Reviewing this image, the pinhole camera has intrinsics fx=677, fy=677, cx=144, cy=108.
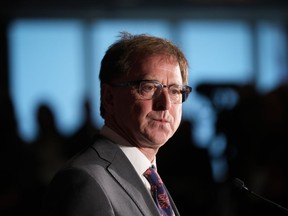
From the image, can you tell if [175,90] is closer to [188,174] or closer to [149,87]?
[149,87]

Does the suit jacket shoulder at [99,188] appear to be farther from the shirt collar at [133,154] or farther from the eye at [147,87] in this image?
the eye at [147,87]

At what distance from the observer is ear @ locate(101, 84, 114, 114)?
2305 mm

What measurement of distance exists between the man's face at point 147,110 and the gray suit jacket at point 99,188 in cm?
8

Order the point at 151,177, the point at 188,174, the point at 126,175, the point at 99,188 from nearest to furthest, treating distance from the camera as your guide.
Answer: the point at 99,188 → the point at 126,175 → the point at 151,177 → the point at 188,174

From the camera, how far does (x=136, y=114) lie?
87.8 inches

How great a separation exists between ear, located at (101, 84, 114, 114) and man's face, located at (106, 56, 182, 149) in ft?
0.11

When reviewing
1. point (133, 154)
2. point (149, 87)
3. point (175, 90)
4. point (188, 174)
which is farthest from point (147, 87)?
point (188, 174)

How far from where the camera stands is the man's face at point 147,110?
7.29 ft

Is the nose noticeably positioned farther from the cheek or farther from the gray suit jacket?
the gray suit jacket

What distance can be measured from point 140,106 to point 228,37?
8.94 metres

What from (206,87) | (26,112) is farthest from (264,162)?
(26,112)

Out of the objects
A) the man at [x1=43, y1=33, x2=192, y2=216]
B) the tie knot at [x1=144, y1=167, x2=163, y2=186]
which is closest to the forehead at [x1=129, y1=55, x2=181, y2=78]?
the man at [x1=43, y1=33, x2=192, y2=216]

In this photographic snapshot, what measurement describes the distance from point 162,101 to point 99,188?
0.41 m

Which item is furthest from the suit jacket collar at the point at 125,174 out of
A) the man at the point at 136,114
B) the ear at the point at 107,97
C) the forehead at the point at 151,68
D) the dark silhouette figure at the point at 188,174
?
the dark silhouette figure at the point at 188,174
